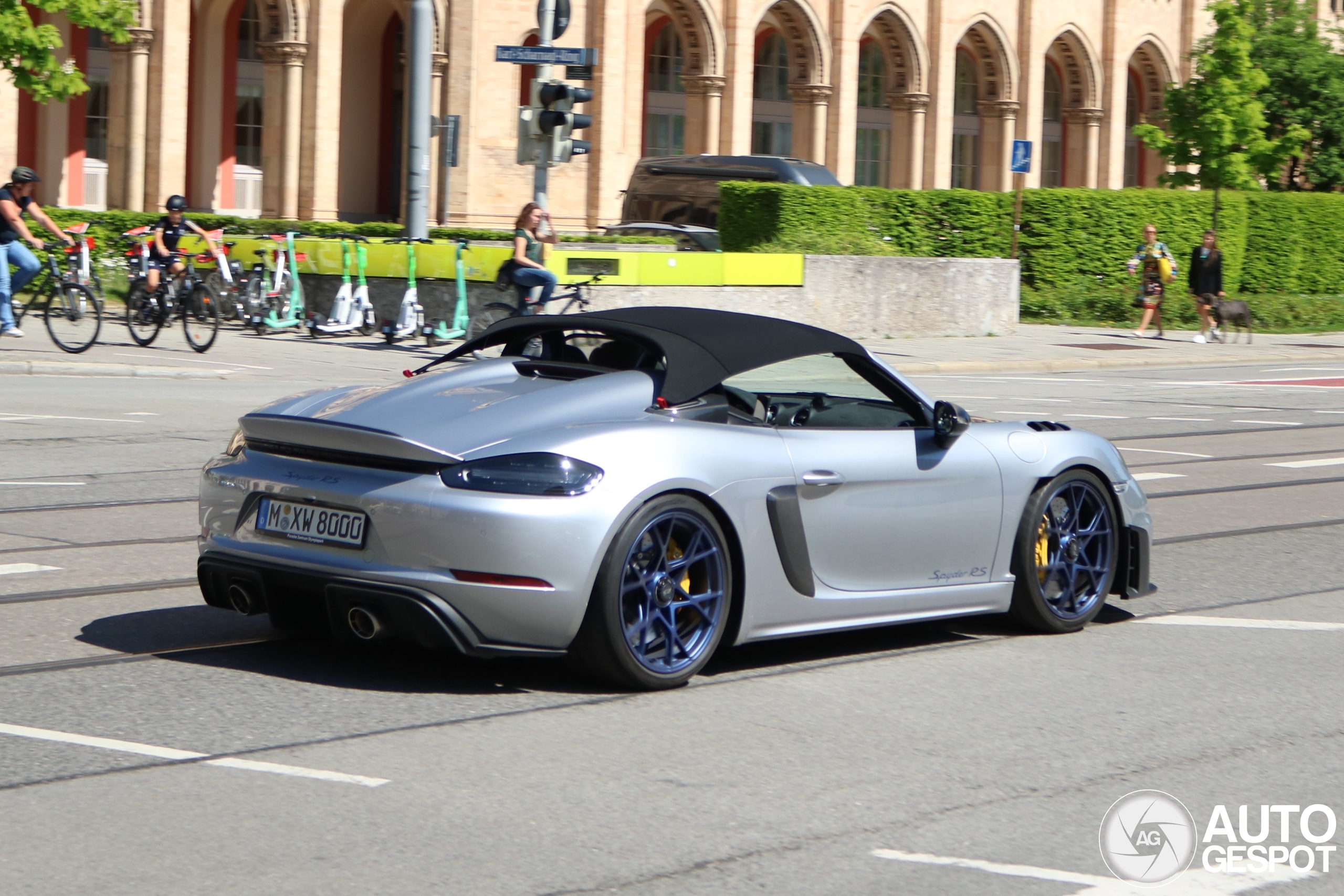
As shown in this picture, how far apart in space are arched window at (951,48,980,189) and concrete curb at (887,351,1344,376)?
31.3 metres

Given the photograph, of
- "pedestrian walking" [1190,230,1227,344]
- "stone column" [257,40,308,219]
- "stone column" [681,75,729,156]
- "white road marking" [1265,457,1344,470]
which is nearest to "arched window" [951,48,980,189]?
"stone column" [681,75,729,156]

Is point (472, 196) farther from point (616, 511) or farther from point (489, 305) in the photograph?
point (616, 511)

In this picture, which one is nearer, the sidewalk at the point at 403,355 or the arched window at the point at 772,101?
the sidewalk at the point at 403,355

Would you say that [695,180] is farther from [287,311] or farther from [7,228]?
[7,228]

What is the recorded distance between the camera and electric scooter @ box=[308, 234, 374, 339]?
22.7 meters

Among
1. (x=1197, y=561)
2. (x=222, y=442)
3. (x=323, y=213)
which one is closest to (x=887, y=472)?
(x=1197, y=561)

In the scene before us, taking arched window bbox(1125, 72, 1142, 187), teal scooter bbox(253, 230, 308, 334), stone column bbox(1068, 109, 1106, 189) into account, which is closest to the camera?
teal scooter bbox(253, 230, 308, 334)

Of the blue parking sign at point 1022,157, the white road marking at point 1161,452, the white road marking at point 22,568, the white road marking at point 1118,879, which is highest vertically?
the blue parking sign at point 1022,157

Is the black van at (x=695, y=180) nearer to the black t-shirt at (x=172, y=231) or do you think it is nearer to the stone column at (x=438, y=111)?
the stone column at (x=438, y=111)

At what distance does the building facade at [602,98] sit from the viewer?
41.2 meters

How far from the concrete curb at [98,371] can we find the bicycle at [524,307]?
11.3 ft

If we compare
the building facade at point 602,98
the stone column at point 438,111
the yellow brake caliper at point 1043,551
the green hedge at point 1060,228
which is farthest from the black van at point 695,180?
the yellow brake caliper at point 1043,551

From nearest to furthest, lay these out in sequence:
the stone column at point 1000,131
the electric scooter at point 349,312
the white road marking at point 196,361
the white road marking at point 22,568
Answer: the white road marking at point 22,568
the white road marking at point 196,361
the electric scooter at point 349,312
the stone column at point 1000,131

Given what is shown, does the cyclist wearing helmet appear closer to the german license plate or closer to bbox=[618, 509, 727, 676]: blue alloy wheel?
the german license plate
